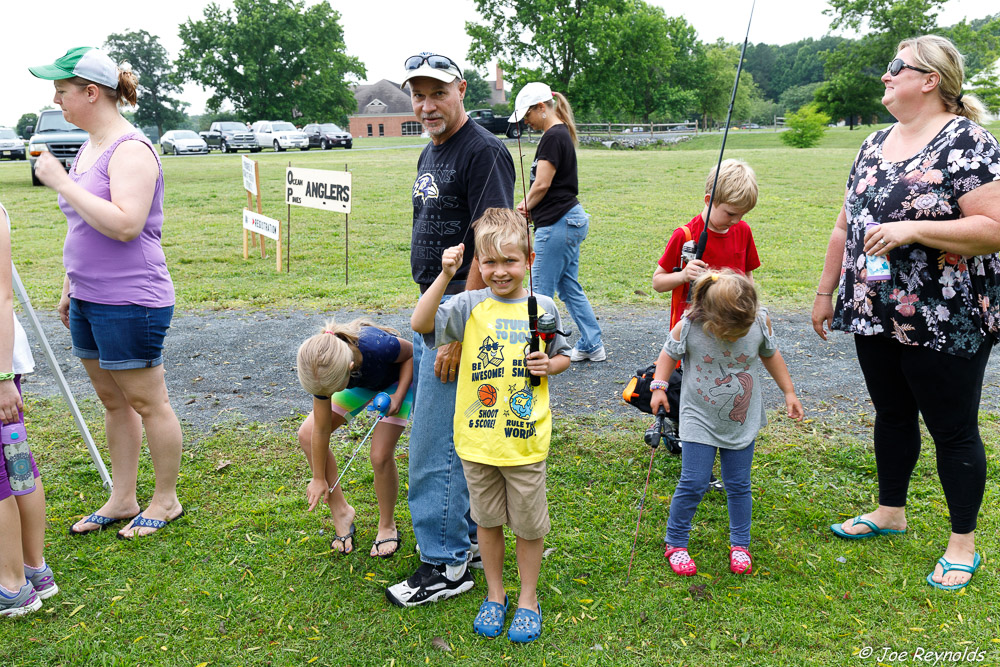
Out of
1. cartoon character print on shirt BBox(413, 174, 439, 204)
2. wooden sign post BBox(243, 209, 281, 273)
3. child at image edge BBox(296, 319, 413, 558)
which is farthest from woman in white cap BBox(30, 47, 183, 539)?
wooden sign post BBox(243, 209, 281, 273)

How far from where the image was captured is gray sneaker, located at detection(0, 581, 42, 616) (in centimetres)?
281

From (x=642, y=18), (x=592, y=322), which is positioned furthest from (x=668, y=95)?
(x=592, y=322)

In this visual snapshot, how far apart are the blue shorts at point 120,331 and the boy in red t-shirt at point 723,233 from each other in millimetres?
2295

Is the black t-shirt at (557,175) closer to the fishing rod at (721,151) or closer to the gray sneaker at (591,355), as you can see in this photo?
the gray sneaker at (591,355)

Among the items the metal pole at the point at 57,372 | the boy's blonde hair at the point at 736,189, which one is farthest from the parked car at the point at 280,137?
the boy's blonde hair at the point at 736,189

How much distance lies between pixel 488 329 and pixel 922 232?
1.57m

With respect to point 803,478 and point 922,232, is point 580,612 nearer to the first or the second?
point 803,478

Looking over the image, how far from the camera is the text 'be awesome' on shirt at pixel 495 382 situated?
2535 millimetres

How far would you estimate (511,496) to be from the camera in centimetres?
260

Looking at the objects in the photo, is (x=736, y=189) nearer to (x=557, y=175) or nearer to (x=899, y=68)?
(x=899, y=68)

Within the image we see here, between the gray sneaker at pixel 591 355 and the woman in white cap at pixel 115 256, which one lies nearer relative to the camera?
the woman in white cap at pixel 115 256

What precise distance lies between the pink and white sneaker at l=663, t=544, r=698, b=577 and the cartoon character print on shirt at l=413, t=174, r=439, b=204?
5.88 feet

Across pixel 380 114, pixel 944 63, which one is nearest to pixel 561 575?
pixel 944 63

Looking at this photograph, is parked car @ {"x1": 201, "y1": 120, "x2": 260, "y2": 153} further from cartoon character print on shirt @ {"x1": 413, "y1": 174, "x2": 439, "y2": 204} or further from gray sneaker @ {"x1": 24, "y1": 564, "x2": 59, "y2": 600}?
cartoon character print on shirt @ {"x1": 413, "y1": 174, "x2": 439, "y2": 204}
